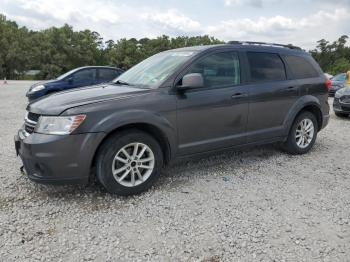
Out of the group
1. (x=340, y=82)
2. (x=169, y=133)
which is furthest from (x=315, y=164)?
(x=340, y=82)

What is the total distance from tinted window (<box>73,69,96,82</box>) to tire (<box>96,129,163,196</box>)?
8.14 meters

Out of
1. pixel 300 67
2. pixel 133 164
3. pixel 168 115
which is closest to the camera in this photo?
pixel 133 164

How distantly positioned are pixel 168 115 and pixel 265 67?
1.90 meters

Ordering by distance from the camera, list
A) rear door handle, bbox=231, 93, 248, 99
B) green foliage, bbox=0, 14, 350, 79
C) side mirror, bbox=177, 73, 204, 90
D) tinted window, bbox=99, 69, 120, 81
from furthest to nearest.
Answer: green foliage, bbox=0, 14, 350, 79
tinted window, bbox=99, 69, 120, 81
rear door handle, bbox=231, 93, 248, 99
side mirror, bbox=177, 73, 204, 90

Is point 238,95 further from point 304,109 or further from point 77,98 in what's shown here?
point 77,98

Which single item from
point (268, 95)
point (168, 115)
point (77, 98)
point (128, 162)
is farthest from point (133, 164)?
point (268, 95)

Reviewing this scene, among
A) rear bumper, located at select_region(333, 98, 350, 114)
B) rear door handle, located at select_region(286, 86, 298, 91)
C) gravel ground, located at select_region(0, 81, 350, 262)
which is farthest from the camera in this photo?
rear bumper, located at select_region(333, 98, 350, 114)

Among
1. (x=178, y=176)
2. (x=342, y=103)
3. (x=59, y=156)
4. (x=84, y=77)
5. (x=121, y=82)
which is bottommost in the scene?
(x=178, y=176)

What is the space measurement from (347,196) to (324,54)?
56.3 metres

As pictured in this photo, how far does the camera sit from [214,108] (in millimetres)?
4504

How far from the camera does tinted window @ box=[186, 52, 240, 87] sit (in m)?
4.50

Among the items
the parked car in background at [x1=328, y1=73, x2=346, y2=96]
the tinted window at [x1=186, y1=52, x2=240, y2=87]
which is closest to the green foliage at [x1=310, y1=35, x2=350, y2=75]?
the parked car in background at [x1=328, y1=73, x2=346, y2=96]

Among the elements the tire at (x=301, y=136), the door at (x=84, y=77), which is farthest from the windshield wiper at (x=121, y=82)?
the door at (x=84, y=77)

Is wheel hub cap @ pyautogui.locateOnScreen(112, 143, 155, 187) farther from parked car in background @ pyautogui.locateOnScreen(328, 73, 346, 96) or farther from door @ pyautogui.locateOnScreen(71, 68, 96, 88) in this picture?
parked car in background @ pyautogui.locateOnScreen(328, 73, 346, 96)
